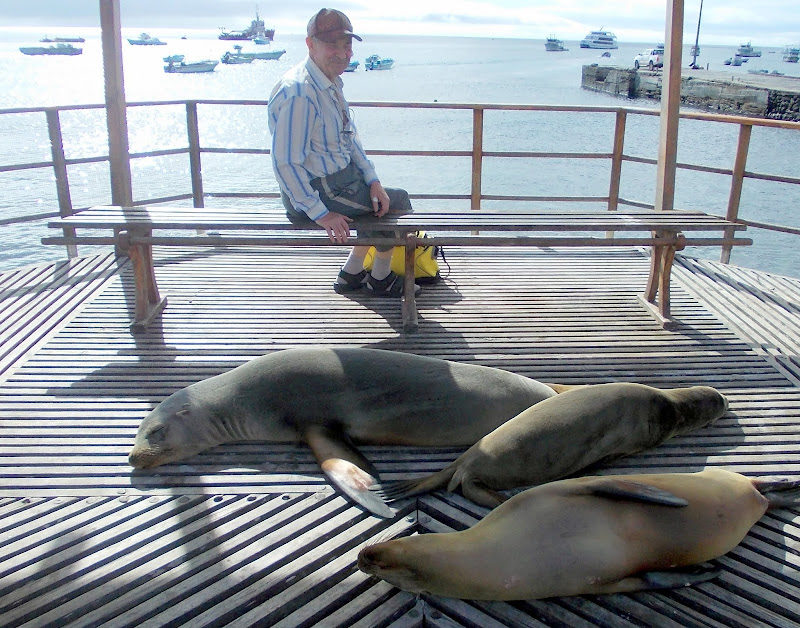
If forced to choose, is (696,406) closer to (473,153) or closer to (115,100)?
(473,153)

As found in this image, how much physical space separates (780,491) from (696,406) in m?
0.53

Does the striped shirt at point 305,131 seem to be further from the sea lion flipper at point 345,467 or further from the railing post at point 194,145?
the railing post at point 194,145

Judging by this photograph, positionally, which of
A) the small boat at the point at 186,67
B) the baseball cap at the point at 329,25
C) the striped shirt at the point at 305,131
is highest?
the small boat at the point at 186,67

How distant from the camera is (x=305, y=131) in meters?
3.87

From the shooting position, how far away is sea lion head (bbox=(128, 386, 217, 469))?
112 inches

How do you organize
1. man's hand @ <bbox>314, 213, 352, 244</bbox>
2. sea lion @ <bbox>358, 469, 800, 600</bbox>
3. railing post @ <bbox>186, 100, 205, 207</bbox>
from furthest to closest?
railing post @ <bbox>186, 100, 205, 207</bbox> → man's hand @ <bbox>314, 213, 352, 244</bbox> → sea lion @ <bbox>358, 469, 800, 600</bbox>

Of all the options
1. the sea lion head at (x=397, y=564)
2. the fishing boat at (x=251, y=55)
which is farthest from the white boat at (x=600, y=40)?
the sea lion head at (x=397, y=564)

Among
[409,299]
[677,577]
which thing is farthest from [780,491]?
[409,299]

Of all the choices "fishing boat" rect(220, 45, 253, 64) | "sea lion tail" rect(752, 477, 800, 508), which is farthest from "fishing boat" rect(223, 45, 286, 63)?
"sea lion tail" rect(752, 477, 800, 508)

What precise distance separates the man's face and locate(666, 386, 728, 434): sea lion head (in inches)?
94.3

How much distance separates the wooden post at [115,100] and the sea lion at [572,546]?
4.10 m

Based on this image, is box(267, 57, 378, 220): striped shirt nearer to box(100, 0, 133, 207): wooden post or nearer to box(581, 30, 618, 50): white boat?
box(100, 0, 133, 207): wooden post

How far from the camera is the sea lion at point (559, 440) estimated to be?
2662 millimetres

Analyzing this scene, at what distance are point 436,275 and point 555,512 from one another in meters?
2.88
